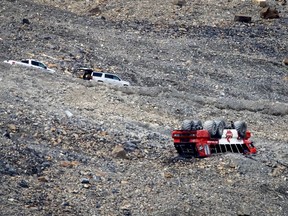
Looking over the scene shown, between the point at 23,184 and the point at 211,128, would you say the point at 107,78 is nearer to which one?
the point at 211,128

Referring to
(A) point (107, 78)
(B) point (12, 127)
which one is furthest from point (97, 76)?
(B) point (12, 127)

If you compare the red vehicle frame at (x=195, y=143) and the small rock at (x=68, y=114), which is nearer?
the red vehicle frame at (x=195, y=143)

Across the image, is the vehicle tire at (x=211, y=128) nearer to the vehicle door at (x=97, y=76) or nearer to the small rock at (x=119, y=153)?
the small rock at (x=119, y=153)

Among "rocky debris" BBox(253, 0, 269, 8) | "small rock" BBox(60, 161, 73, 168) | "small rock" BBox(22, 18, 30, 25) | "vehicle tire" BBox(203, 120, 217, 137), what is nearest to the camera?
"small rock" BBox(60, 161, 73, 168)

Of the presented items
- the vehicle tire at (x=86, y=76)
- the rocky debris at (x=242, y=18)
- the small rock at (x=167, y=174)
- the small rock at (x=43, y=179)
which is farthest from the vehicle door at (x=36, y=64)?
the rocky debris at (x=242, y=18)

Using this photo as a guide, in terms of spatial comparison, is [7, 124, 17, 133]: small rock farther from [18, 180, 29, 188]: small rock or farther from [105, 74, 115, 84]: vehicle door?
[105, 74, 115, 84]: vehicle door

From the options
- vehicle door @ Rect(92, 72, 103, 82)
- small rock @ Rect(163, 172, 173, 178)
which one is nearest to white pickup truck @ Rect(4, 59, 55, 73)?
vehicle door @ Rect(92, 72, 103, 82)
